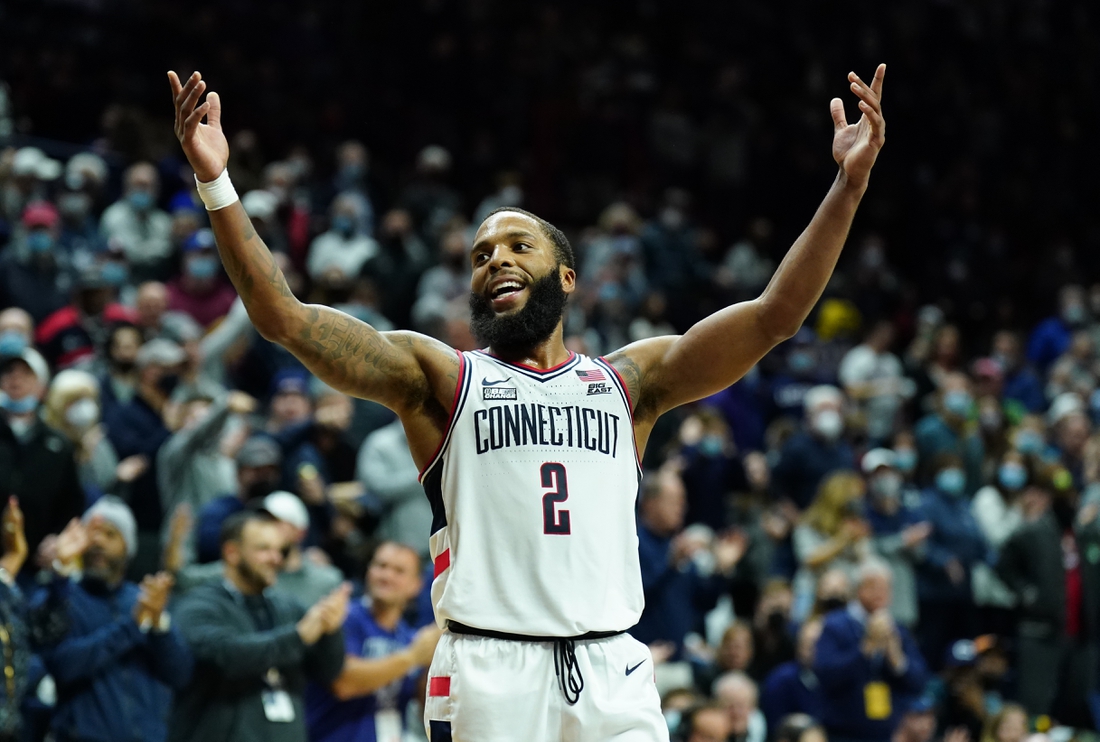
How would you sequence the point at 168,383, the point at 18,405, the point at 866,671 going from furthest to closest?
the point at 168,383
the point at 866,671
the point at 18,405

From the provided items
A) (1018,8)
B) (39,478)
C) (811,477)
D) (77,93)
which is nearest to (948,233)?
(1018,8)

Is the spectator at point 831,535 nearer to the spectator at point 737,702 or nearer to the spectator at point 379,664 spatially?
the spectator at point 737,702

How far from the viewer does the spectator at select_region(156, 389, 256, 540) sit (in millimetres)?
9047

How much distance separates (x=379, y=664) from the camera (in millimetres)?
7184

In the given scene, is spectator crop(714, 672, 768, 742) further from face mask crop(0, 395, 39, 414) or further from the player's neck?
the player's neck

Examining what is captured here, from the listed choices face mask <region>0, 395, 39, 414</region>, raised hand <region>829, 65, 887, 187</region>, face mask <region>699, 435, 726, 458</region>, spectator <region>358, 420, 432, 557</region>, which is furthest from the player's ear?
face mask <region>699, 435, 726, 458</region>

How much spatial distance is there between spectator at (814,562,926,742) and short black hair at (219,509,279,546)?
4013mm

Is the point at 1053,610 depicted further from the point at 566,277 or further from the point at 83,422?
the point at 566,277

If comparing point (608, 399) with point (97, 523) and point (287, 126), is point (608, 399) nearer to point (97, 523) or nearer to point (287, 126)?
point (97, 523)

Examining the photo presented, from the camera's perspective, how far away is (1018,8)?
22.3 metres

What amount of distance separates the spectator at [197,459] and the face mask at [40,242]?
2352 mm

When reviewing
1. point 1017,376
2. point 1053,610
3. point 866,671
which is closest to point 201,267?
point 866,671

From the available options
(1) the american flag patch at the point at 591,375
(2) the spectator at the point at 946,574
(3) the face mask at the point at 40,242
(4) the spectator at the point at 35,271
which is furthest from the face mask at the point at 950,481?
(1) the american flag patch at the point at 591,375

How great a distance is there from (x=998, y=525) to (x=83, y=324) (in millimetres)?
7658
